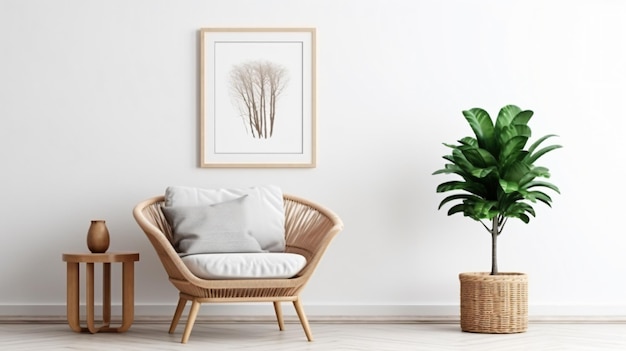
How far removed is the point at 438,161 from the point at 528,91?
0.69 metres

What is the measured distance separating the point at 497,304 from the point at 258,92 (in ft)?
6.09

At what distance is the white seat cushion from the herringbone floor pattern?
333 mm

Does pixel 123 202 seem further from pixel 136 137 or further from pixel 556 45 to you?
pixel 556 45

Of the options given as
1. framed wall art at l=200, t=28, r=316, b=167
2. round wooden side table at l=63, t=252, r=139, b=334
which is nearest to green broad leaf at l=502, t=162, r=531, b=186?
framed wall art at l=200, t=28, r=316, b=167

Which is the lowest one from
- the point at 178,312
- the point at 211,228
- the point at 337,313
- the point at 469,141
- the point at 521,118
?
the point at 337,313

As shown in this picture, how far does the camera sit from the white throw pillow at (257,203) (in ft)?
16.0

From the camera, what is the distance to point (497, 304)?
4.83 m

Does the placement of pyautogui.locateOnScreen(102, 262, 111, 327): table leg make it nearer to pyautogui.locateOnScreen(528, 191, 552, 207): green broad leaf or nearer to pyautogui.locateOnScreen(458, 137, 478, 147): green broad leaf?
pyautogui.locateOnScreen(458, 137, 478, 147): green broad leaf

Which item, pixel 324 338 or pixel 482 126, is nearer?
pixel 324 338

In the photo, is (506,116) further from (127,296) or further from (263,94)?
(127,296)

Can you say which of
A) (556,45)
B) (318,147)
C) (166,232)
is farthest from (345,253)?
(556,45)

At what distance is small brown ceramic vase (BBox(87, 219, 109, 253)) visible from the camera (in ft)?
16.1

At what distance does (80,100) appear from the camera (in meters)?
5.45

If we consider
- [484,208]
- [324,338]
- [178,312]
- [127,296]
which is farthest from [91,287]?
[484,208]
